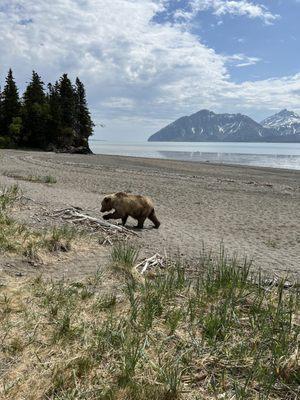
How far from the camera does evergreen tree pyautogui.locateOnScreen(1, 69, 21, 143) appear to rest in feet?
224

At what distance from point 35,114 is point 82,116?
1255 centimetres

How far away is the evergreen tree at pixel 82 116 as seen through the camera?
7744 centimetres

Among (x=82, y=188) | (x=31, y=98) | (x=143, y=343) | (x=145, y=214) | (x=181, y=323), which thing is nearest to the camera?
(x=143, y=343)

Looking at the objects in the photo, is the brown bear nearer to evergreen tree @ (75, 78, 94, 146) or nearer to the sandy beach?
the sandy beach

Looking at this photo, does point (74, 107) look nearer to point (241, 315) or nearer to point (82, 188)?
point (82, 188)

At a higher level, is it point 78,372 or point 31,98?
point 31,98

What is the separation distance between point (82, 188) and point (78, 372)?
59.6 feet

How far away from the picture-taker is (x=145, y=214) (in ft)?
39.8

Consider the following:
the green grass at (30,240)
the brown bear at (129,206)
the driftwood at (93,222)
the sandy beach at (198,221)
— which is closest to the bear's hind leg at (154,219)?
the brown bear at (129,206)

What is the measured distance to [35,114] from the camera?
6731 centimetres

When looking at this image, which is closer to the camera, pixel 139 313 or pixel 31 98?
pixel 139 313

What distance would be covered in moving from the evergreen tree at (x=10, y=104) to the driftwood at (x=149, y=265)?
65055 millimetres

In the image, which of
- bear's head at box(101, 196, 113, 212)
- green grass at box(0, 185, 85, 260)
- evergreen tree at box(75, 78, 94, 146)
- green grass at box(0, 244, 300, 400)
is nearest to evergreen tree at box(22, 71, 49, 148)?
evergreen tree at box(75, 78, 94, 146)

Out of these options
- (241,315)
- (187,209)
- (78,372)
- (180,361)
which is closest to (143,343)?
(180,361)
